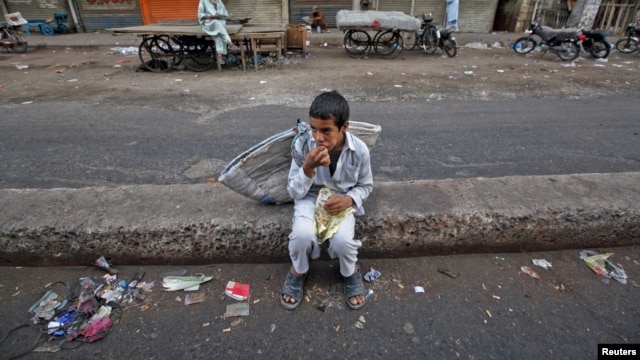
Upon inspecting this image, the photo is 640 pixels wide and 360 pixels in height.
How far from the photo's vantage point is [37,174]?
10.7 feet

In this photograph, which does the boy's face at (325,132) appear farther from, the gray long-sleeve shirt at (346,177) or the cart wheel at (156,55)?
the cart wheel at (156,55)

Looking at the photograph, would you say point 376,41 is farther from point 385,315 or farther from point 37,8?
point 37,8

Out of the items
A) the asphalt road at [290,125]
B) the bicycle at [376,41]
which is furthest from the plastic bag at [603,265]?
the bicycle at [376,41]

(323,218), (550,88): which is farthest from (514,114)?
(323,218)

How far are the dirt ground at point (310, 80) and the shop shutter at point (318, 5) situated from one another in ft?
15.4

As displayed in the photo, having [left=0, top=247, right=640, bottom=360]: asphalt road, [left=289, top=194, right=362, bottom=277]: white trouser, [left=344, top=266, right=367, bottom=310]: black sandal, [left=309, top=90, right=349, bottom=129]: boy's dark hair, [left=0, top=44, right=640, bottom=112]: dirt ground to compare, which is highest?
[left=309, top=90, right=349, bottom=129]: boy's dark hair

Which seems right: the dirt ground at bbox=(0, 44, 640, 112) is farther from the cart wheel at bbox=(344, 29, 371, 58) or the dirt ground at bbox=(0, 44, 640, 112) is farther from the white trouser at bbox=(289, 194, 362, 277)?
the white trouser at bbox=(289, 194, 362, 277)

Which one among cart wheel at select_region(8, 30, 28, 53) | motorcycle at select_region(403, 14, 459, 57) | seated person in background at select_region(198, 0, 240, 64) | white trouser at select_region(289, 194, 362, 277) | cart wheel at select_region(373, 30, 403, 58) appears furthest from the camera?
cart wheel at select_region(8, 30, 28, 53)

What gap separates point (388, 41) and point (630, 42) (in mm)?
7641

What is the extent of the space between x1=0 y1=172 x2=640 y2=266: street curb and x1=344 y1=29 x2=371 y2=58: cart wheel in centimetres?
858

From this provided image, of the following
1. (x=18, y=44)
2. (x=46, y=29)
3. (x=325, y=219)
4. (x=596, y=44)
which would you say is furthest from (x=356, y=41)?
(x=46, y=29)

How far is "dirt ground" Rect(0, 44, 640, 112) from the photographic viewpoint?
5.80 meters

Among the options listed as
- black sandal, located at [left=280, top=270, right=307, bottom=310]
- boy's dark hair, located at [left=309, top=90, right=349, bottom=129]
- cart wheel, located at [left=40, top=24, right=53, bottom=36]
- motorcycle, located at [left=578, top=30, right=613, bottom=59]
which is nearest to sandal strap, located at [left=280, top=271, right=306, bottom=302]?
black sandal, located at [left=280, top=270, right=307, bottom=310]

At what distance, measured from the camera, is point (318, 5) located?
13.5 m
